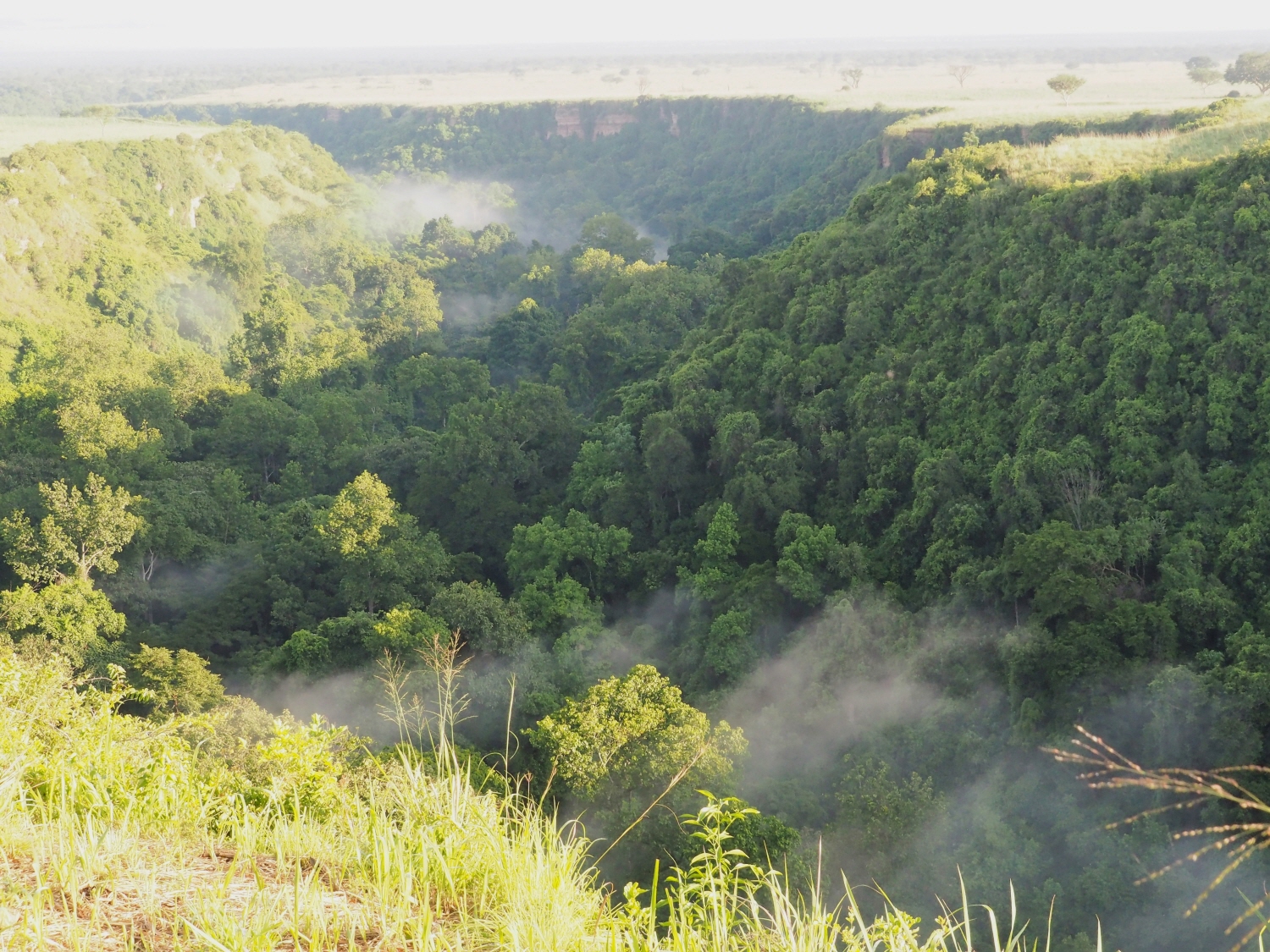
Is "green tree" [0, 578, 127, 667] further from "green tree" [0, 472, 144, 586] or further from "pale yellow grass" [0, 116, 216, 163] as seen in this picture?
"pale yellow grass" [0, 116, 216, 163]

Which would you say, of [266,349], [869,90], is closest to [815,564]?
[266,349]

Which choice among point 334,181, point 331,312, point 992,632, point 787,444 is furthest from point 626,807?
point 334,181

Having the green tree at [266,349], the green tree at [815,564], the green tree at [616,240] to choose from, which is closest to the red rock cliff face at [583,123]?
the green tree at [616,240]

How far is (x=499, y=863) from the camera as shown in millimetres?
4469

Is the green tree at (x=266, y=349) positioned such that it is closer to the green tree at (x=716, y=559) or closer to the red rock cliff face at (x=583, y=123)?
the green tree at (x=716, y=559)

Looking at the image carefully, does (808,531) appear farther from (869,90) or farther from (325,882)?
(869,90)

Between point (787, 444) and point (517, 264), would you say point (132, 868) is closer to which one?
point (787, 444)

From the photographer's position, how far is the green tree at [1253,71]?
59625 mm

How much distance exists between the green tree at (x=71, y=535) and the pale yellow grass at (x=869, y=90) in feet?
133

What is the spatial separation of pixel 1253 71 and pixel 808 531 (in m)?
57.1

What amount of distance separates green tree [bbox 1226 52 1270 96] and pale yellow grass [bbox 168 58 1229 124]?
89.8 inches

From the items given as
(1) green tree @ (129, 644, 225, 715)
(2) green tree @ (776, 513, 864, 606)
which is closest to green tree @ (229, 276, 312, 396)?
(1) green tree @ (129, 644, 225, 715)

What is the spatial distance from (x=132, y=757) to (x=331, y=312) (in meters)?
46.1

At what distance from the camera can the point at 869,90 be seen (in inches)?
4336
